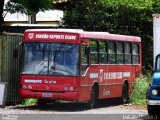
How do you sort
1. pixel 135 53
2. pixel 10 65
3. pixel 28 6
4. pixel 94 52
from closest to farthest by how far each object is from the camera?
1. pixel 94 52
2. pixel 10 65
3. pixel 135 53
4. pixel 28 6

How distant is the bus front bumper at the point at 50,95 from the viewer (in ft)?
65.2

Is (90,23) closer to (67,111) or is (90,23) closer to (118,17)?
(118,17)

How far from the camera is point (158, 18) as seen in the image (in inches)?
840

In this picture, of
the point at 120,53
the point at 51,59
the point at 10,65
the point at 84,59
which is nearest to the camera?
the point at 51,59

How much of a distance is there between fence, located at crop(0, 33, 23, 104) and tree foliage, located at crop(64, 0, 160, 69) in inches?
416

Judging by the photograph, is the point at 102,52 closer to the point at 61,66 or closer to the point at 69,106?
the point at 69,106

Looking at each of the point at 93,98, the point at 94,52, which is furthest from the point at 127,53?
the point at 93,98

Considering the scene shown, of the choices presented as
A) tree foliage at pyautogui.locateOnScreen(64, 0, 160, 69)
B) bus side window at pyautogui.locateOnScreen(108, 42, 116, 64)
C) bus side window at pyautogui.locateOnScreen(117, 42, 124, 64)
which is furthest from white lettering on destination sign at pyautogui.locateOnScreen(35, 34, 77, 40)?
tree foliage at pyautogui.locateOnScreen(64, 0, 160, 69)

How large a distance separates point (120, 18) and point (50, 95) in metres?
13.4

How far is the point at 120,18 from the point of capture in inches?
1277

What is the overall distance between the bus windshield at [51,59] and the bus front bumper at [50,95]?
681 mm

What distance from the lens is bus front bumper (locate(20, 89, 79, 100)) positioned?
19.9 meters

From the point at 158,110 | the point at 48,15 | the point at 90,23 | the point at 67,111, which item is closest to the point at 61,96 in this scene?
the point at 67,111

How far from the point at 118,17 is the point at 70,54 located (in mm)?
12650
